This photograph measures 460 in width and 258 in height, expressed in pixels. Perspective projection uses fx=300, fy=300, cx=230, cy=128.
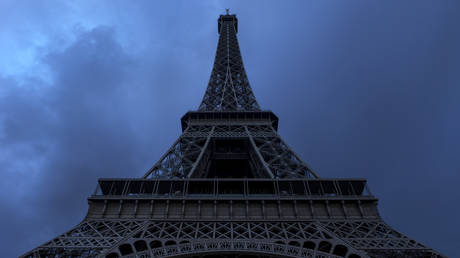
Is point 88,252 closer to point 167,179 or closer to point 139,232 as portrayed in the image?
point 139,232

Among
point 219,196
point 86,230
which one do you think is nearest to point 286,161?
point 219,196

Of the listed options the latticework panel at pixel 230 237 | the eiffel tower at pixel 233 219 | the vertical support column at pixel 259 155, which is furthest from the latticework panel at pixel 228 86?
the latticework panel at pixel 230 237

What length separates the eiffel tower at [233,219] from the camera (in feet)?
44.5

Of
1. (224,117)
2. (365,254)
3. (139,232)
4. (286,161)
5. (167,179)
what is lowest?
(365,254)

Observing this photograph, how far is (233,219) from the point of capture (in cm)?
1603

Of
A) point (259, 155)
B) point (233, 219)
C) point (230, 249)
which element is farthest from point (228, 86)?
point (230, 249)

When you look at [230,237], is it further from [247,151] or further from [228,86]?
[228,86]

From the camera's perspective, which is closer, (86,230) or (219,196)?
(86,230)

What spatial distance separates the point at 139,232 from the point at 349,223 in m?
10.9

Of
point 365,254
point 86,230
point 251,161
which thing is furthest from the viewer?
point 251,161

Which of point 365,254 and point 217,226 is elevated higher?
point 217,226

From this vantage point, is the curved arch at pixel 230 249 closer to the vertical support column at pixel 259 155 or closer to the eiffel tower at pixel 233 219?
the eiffel tower at pixel 233 219

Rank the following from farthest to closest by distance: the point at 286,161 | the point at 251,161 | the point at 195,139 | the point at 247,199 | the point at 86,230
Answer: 1. the point at 251,161
2. the point at 195,139
3. the point at 286,161
4. the point at 247,199
5. the point at 86,230

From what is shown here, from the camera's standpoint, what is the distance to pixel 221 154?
28.3 metres
